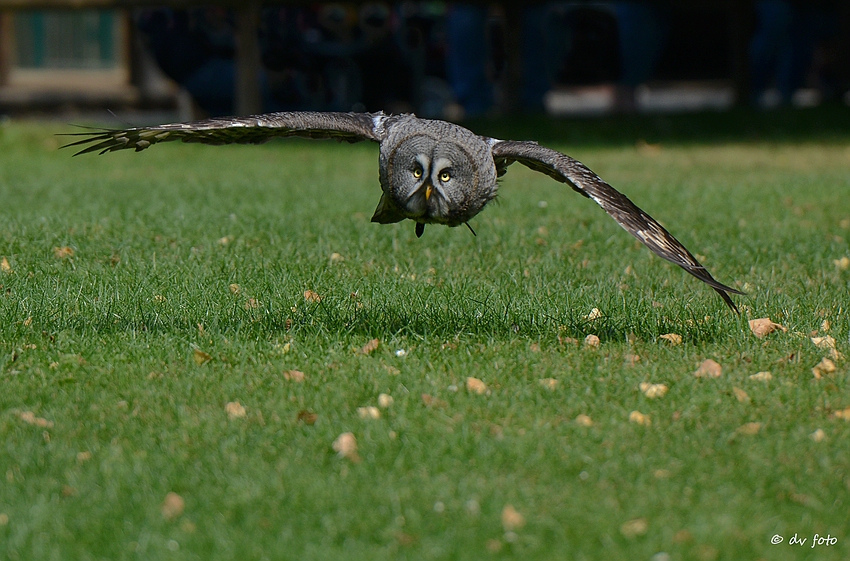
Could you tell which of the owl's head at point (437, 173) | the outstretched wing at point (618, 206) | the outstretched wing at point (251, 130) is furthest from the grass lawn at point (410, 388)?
the outstretched wing at point (251, 130)

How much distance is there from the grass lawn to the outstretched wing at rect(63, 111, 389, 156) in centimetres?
99

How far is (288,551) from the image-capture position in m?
3.74

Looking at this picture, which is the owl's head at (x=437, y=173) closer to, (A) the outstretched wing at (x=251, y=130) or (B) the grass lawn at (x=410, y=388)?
(A) the outstretched wing at (x=251, y=130)

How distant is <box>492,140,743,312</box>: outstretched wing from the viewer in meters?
5.30

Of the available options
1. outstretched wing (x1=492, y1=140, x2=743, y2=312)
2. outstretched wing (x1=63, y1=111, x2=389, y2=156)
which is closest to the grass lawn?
outstretched wing (x1=492, y1=140, x2=743, y2=312)

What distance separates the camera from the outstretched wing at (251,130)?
577 cm

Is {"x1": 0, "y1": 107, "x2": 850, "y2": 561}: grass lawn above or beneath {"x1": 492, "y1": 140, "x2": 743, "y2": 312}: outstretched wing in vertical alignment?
beneath

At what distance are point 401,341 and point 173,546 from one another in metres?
2.28

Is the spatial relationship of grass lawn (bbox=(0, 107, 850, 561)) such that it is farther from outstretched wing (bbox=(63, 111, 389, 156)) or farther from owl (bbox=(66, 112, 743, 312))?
outstretched wing (bbox=(63, 111, 389, 156))

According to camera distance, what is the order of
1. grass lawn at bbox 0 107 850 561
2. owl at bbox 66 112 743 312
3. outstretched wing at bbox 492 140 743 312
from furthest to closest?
owl at bbox 66 112 743 312
outstretched wing at bbox 492 140 743 312
grass lawn at bbox 0 107 850 561

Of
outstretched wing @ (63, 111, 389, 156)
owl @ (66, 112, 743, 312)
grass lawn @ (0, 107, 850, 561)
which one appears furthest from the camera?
outstretched wing @ (63, 111, 389, 156)

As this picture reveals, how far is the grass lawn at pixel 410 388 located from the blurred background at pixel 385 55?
31.2ft

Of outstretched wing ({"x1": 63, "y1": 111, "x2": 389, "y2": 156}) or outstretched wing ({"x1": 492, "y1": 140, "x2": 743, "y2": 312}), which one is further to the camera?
outstretched wing ({"x1": 63, "y1": 111, "x2": 389, "y2": 156})

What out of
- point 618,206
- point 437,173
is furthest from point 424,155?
point 618,206
